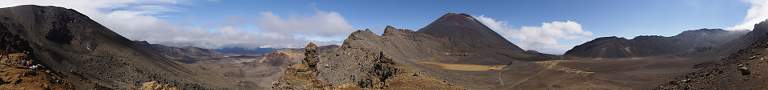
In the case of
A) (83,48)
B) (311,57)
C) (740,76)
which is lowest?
(740,76)

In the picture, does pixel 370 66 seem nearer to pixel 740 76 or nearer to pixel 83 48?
pixel 740 76

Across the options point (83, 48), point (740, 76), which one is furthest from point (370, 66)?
point (83, 48)

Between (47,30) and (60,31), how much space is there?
8.13ft

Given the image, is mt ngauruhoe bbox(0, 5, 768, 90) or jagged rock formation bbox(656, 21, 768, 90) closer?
jagged rock formation bbox(656, 21, 768, 90)

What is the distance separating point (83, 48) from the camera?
14775cm

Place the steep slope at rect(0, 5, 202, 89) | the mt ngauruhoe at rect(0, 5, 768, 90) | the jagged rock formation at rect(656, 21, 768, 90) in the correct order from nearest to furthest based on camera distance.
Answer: the jagged rock formation at rect(656, 21, 768, 90)
the mt ngauruhoe at rect(0, 5, 768, 90)
the steep slope at rect(0, 5, 202, 89)

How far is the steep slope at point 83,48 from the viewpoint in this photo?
415ft

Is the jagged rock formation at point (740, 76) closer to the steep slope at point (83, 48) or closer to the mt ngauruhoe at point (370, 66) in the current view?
the mt ngauruhoe at point (370, 66)

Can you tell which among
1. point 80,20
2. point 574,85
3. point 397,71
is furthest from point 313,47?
point 80,20

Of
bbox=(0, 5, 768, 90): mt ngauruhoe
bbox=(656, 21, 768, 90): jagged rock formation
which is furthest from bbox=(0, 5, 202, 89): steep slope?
bbox=(656, 21, 768, 90): jagged rock formation

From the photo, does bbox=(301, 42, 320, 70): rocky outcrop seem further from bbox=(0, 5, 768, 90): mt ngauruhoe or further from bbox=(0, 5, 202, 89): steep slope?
bbox=(0, 5, 202, 89): steep slope

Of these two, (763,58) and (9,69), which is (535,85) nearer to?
(763,58)

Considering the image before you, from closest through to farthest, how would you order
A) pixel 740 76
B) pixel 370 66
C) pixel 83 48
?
pixel 740 76
pixel 370 66
pixel 83 48

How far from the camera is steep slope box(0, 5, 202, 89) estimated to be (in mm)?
126450
